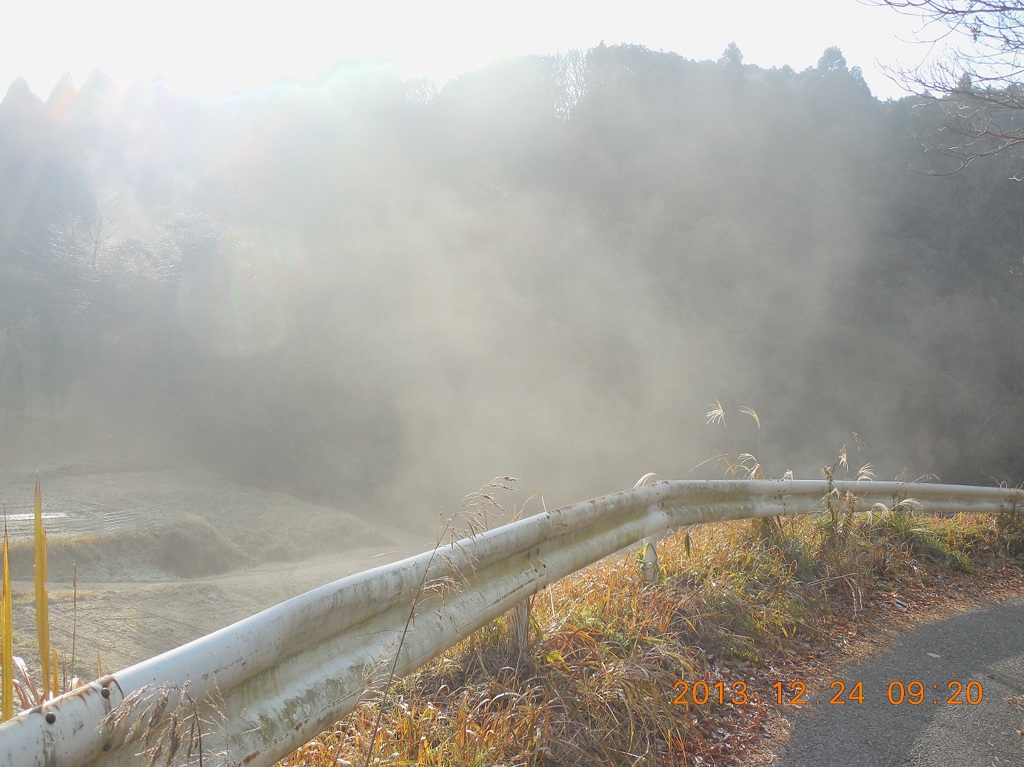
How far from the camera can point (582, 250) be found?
30438mm

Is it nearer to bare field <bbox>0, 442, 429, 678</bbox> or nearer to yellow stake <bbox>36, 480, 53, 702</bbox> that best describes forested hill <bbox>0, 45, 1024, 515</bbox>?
bare field <bbox>0, 442, 429, 678</bbox>

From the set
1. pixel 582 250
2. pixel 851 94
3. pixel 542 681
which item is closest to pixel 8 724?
pixel 542 681

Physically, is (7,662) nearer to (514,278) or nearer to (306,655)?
(306,655)

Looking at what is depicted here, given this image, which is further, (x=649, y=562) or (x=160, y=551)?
(x=160, y=551)

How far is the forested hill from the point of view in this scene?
75.8 feet
